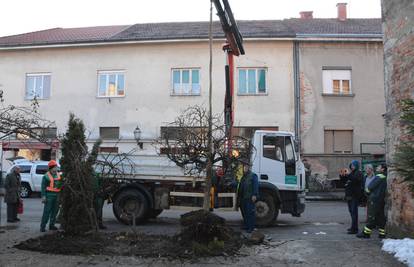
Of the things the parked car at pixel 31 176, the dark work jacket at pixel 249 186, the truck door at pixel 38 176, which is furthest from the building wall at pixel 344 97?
the dark work jacket at pixel 249 186

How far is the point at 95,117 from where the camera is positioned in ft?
82.6

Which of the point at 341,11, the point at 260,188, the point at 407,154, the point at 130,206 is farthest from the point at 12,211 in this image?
the point at 341,11

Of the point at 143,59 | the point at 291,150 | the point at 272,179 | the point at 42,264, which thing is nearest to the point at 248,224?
the point at 272,179

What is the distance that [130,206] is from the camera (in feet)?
39.2

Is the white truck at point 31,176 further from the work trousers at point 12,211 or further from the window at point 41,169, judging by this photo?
the work trousers at point 12,211

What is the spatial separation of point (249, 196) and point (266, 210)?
4.01ft

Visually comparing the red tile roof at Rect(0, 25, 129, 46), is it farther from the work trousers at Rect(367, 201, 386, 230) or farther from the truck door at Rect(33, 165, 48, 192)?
the work trousers at Rect(367, 201, 386, 230)

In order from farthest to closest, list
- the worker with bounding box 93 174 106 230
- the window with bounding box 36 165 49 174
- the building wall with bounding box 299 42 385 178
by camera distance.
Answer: the building wall with bounding box 299 42 385 178, the window with bounding box 36 165 49 174, the worker with bounding box 93 174 106 230

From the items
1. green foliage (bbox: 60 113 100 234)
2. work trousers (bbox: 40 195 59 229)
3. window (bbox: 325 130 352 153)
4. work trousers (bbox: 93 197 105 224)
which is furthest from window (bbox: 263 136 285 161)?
window (bbox: 325 130 352 153)

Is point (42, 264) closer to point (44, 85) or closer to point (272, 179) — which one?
point (272, 179)

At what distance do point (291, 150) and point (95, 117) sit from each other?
15.9 metres

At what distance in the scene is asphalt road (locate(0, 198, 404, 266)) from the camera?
7.66 meters

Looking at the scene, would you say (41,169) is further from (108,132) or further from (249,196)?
(249,196)

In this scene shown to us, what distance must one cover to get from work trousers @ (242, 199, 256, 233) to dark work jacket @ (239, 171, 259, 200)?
12cm
